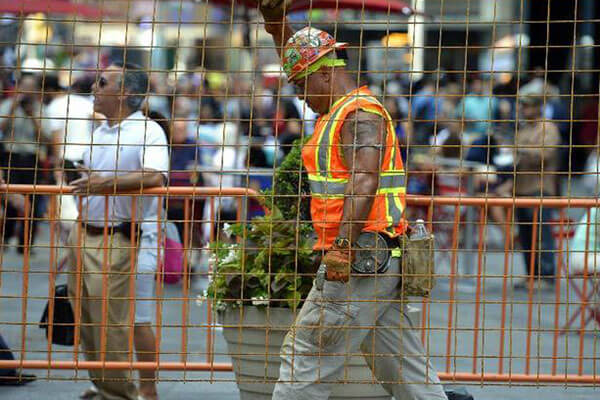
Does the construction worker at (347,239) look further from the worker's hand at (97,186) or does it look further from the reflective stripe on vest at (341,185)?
the worker's hand at (97,186)

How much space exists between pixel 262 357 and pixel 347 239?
1.04 metres

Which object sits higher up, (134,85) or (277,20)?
(277,20)

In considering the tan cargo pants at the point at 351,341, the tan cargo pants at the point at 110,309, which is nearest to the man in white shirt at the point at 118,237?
the tan cargo pants at the point at 110,309

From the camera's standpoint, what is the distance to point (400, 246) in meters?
5.09

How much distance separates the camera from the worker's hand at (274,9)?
5039 millimetres

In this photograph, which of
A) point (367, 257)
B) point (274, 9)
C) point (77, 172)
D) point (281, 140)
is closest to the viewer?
point (367, 257)

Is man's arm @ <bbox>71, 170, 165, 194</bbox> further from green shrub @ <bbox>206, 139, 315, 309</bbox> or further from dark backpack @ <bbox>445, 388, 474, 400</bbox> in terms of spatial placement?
dark backpack @ <bbox>445, 388, 474, 400</bbox>

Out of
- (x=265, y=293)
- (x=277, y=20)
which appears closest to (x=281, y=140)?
(x=265, y=293)

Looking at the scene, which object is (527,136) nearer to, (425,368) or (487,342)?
(487,342)

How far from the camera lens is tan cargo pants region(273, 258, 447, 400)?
4953mm

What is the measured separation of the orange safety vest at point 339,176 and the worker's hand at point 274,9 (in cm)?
48

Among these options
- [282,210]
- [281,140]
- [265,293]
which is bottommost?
[265,293]

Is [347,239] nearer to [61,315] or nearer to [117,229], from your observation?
[117,229]

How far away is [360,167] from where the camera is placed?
16.0 feet
